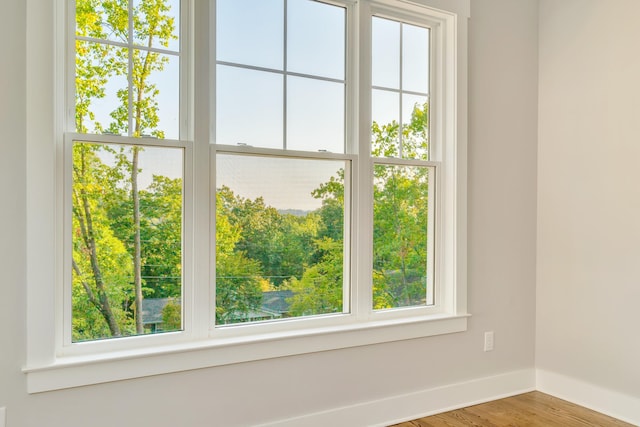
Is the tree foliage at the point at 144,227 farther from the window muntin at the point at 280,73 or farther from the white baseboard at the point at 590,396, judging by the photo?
the white baseboard at the point at 590,396

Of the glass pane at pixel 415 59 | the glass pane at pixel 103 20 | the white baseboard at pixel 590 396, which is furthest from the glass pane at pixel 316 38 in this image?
the white baseboard at pixel 590 396

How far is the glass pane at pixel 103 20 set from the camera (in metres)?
2.10

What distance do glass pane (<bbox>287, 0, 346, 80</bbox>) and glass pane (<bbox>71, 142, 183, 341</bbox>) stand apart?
822 mm

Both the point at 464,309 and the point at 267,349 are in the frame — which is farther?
the point at 464,309

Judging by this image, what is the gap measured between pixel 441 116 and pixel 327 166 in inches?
33.4

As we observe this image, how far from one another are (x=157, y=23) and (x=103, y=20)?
0.23 m

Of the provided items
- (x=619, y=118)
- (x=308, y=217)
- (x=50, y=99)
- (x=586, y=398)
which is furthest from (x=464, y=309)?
(x=50, y=99)

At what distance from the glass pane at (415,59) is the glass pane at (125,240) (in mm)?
1436

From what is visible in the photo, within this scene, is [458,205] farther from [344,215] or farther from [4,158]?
[4,158]

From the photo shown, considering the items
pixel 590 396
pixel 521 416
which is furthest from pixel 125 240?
pixel 590 396

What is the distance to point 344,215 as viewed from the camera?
2.72m

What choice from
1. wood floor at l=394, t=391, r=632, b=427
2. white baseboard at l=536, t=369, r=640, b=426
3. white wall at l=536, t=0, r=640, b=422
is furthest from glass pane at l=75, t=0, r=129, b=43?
white baseboard at l=536, t=369, r=640, b=426

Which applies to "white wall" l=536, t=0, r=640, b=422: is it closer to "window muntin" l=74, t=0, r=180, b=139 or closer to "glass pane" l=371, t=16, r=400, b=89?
"glass pane" l=371, t=16, r=400, b=89

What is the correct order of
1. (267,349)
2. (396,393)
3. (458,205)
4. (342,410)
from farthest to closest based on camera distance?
1. (458,205)
2. (396,393)
3. (342,410)
4. (267,349)
